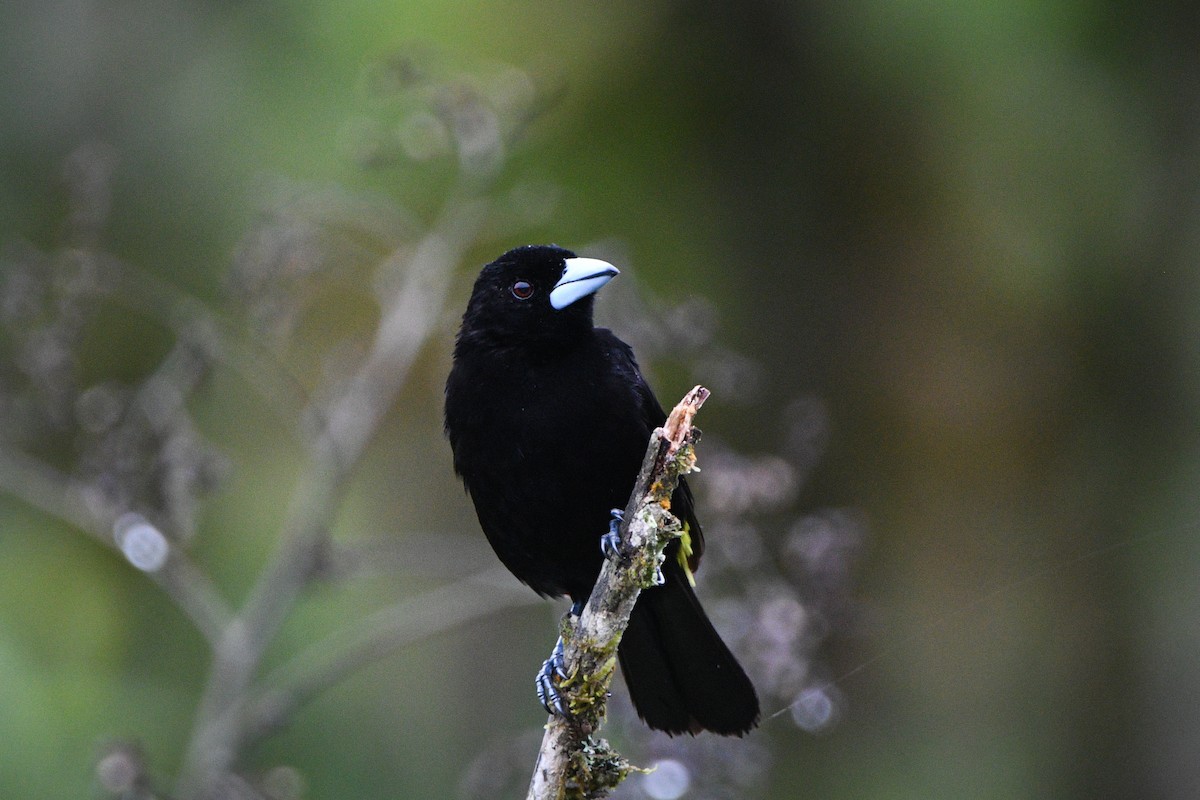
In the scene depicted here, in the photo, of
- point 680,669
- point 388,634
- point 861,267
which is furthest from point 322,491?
point 861,267

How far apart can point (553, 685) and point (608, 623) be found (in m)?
0.20

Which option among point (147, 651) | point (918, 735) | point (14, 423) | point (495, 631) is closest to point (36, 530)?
point (147, 651)

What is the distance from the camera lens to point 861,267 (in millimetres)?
5730

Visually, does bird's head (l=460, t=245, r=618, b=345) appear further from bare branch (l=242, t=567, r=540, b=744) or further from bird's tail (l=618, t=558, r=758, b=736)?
bare branch (l=242, t=567, r=540, b=744)

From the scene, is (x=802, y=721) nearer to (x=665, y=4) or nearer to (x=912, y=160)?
(x=912, y=160)

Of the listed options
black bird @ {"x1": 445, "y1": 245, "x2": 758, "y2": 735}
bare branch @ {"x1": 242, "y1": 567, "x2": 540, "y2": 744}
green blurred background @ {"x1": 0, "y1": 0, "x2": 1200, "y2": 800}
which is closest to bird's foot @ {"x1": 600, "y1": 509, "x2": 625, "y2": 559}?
black bird @ {"x1": 445, "y1": 245, "x2": 758, "y2": 735}

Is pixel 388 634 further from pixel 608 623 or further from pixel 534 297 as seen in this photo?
pixel 608 623

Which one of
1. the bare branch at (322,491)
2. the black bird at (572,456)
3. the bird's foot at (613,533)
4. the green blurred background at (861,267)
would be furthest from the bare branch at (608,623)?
the green blurred background at (861,267)

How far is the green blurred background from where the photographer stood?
5.40m

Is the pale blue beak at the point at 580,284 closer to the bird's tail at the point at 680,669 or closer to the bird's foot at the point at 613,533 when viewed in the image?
the bird's foot at the point at 613,533

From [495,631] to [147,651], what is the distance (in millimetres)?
1609

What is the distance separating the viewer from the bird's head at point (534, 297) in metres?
3.02

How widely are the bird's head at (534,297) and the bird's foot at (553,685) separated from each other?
30.7 inches

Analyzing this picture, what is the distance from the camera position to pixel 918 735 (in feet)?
18.9
